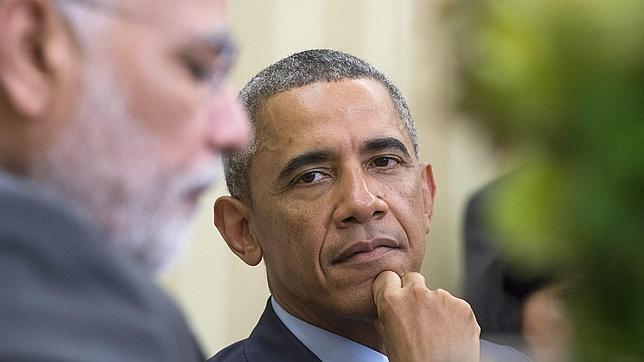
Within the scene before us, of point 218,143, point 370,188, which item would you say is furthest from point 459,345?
point 218,143

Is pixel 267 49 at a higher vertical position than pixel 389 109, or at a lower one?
higher

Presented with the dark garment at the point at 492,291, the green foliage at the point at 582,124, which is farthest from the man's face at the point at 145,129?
the dark garment at the point at 492,291

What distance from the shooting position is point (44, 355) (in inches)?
38.5

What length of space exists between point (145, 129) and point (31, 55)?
0.15 metres

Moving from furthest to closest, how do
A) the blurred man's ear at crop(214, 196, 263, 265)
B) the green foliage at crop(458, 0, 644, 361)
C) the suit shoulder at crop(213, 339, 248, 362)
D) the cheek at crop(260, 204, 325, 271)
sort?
the blurred man's ear at crop(214, 196, 263, 265)
the suit shoulder at crop(213, 339, 248, 362)
the cheek at crop(260, 204, 325, 271)
the green foliage at crop(458, 0, 644, 361)

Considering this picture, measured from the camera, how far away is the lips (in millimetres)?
2637

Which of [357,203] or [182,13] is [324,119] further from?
[182,13]

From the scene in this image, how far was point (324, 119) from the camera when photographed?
2729 millimetres

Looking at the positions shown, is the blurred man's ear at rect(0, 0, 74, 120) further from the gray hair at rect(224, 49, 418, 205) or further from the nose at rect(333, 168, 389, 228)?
the gray hair at rect(224, 49, 418, 205)

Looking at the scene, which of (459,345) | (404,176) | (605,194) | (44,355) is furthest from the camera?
(404,176)

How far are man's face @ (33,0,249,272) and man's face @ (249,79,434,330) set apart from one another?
1.31 m

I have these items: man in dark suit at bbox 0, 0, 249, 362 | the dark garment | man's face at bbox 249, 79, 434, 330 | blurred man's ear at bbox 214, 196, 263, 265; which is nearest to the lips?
man's face at bbox 249, 79, 434, 330

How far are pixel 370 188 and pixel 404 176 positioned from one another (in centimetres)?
15

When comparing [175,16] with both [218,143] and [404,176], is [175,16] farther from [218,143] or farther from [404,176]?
[404,176]
